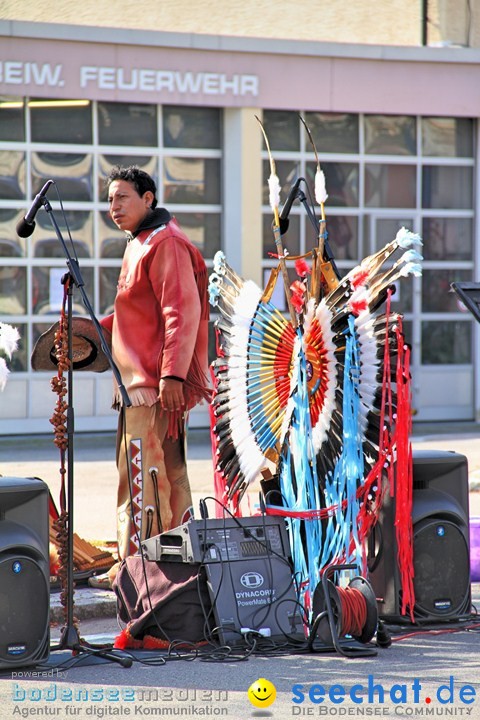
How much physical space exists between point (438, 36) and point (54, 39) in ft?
17.3

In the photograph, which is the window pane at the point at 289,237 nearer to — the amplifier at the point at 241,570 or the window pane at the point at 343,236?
the window pane at the point at 343,236

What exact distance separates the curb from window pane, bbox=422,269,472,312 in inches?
390

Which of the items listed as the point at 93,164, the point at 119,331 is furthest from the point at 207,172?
the point at 119,331

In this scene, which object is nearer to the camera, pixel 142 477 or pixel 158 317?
pixel 142 477

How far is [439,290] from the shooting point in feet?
52.2

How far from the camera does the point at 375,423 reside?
5828 millimetres

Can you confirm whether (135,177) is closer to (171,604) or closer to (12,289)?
(171,604)

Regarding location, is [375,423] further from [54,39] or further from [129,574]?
[54,39]

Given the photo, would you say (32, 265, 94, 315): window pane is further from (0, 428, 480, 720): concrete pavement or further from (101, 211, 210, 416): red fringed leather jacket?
(0, 428, 480, 720): concrete pavement

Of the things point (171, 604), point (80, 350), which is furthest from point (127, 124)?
point (171, 604)

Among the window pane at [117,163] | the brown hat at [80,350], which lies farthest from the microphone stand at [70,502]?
→ the window pane at [117,163]

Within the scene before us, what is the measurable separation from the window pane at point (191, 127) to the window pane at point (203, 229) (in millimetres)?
818

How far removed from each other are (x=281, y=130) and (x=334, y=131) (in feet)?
2.23

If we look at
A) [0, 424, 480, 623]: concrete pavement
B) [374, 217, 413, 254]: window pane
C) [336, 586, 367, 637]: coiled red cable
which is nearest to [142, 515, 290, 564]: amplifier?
[336, 586, 367, 637]: coiled red cable
